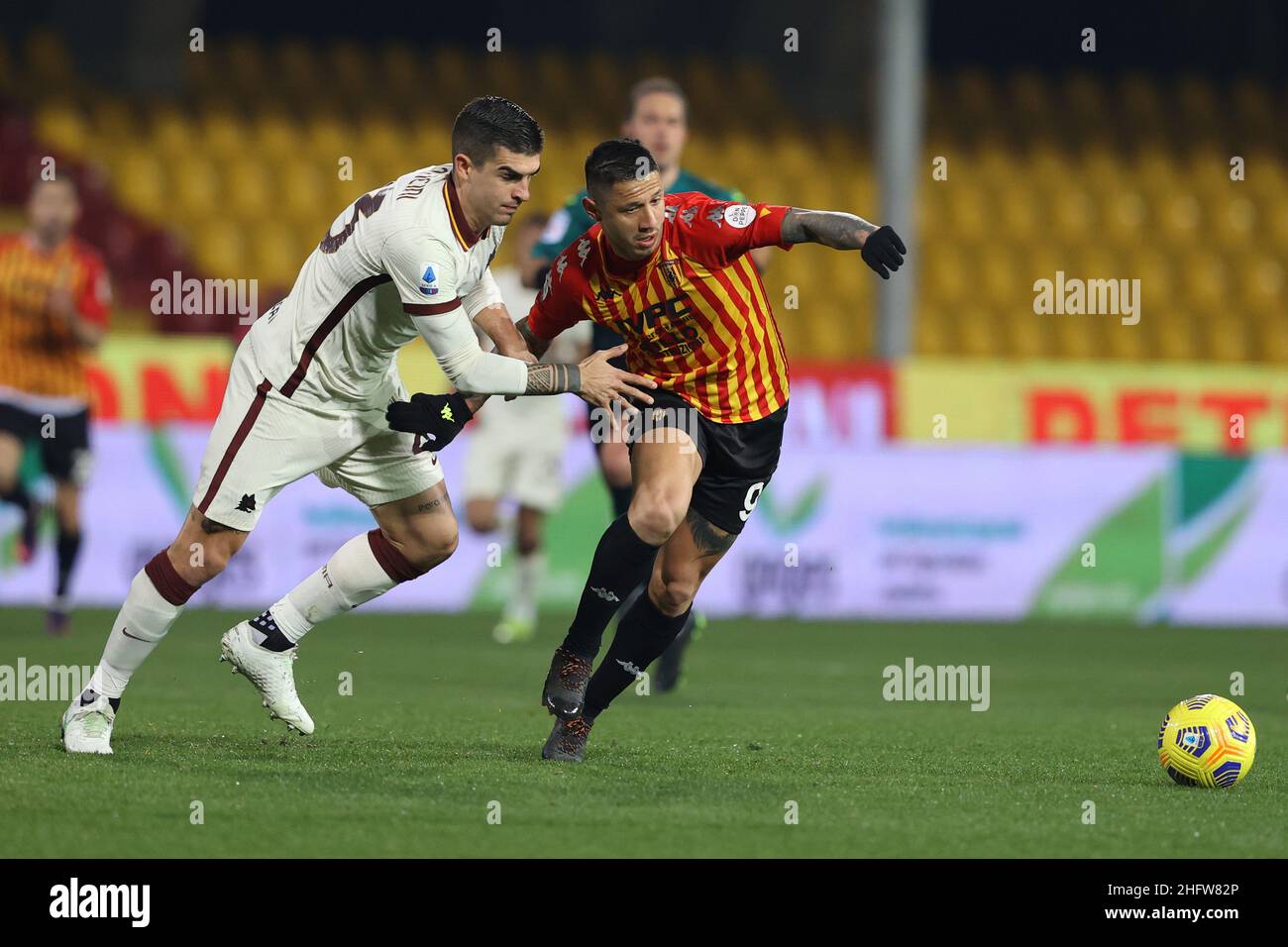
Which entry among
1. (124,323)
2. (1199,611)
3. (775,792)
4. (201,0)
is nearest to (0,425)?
(124,323)

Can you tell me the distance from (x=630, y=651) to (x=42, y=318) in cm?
577

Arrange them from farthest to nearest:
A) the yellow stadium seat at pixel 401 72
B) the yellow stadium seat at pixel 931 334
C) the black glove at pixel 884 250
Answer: the yellow stadium seat at pixel 401 72
the yellow stadium seat at pixel 931 334
the black glove at pixel 884 250

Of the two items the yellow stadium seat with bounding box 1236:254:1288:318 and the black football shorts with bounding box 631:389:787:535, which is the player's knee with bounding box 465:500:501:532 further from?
the yellow stadium seat with bounding box 1236:254:1288:318

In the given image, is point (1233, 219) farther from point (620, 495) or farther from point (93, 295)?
point (93, 295)

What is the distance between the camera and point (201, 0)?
18.0m

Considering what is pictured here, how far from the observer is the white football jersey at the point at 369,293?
553 cm

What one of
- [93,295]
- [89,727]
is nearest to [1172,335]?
[93,295]

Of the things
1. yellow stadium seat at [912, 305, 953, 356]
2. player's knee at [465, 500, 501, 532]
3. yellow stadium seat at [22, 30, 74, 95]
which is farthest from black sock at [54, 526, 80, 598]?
yellow stadium seat at [912, 305, 953, 356]

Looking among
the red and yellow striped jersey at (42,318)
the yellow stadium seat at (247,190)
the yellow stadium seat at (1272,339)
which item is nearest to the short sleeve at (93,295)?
the red and yellow striped jersey at (42,318)

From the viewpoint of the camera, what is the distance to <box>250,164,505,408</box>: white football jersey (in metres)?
5.53

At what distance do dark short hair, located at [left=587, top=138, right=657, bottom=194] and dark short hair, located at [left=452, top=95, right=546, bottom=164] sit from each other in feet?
0.62

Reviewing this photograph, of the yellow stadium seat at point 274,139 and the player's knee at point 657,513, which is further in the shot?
the yellow stadium seat at point 274,139

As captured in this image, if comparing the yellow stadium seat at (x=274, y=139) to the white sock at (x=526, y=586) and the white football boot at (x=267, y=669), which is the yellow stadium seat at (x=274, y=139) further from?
the white football boot at (x=267, y=669)

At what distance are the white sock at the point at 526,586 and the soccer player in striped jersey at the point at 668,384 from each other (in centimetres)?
457
